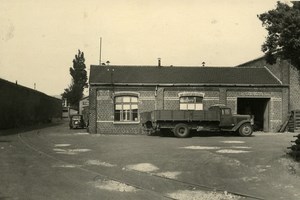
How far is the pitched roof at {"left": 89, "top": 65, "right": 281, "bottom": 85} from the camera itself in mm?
30969

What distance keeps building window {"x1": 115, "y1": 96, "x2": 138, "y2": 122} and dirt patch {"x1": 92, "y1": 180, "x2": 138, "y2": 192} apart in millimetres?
19655

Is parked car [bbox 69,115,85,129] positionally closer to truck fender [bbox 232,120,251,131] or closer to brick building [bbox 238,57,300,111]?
truck fender [bbox 232,120,251,131]

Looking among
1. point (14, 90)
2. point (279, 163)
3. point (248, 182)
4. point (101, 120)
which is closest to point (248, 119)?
point (101, 120)

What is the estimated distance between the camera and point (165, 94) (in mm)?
30500

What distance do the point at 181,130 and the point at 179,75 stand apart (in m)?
7.12

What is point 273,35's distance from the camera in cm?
1373

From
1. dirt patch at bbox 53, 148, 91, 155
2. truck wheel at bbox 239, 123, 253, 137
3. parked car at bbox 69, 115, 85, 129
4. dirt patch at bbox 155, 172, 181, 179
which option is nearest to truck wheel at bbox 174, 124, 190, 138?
truck wheel at bbox 239, 123, 253, 137

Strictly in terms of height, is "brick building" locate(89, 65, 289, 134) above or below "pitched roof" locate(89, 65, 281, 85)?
below

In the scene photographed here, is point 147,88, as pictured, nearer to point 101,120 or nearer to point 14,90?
point 101,120

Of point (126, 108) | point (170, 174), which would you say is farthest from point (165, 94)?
point (170, 174)

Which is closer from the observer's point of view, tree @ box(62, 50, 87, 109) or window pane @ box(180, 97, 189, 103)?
window pane @ box(180, 97, 189, 103)

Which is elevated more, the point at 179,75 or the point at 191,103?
the point at 179,75

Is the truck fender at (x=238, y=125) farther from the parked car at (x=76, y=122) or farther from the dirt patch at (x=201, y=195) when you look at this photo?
the dirt patch at (x=201, y=195)

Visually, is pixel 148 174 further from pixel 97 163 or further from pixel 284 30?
pixel 284 30
